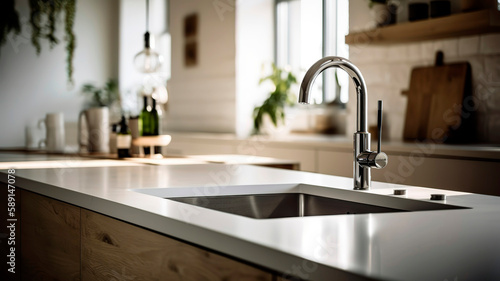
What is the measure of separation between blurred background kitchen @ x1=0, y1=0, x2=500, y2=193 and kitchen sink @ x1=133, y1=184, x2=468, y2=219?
1313 mm

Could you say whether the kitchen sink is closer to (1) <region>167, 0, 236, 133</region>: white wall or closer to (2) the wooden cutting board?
(2) the wooden cutting board

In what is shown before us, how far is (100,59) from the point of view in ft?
23.7

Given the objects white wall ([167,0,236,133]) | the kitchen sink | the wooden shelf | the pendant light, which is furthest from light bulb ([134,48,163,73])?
the kitchen sink

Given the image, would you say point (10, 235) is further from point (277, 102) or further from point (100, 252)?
point (277, 102)

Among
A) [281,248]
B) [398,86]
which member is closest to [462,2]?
[398,86]

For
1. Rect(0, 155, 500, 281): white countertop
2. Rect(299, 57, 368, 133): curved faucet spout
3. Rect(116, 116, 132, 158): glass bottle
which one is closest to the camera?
Rect(0, 155, 500, 281): white countertop

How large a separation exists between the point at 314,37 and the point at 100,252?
378 centimetres

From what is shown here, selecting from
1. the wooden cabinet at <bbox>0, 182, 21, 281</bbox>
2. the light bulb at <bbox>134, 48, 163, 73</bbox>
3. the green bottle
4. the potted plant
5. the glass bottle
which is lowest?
the wooden cabinet at <bbox>0, 182, 21, 281</bbox>

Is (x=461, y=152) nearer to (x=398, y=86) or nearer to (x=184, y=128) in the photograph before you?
(x=398, y=86)

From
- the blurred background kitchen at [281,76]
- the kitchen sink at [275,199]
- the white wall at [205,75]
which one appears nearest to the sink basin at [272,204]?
the kitchen sink at [275,199]

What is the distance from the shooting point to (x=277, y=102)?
15.6 ft

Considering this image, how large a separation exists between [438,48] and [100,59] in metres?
4.66

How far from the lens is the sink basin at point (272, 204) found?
65.0 inches

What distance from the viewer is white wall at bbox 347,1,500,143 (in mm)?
3277
